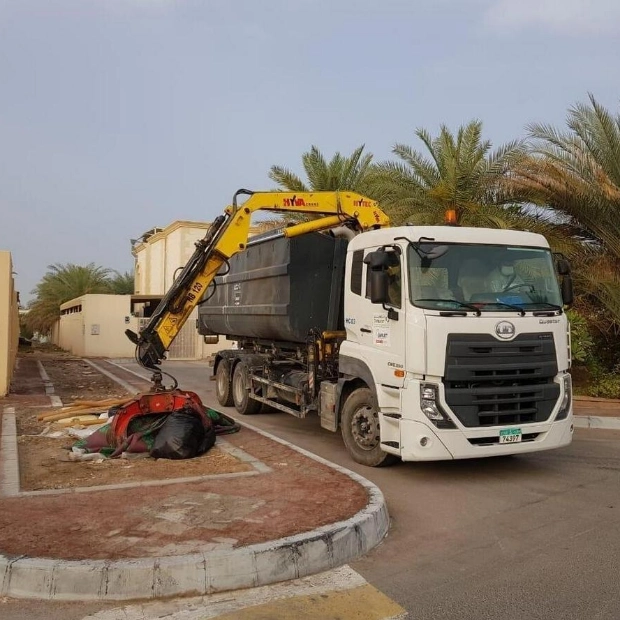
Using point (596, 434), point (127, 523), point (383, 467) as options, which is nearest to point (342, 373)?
point (383, 467)

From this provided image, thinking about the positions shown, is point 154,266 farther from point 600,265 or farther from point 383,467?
point 383,467

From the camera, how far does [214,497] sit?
5.79 meters

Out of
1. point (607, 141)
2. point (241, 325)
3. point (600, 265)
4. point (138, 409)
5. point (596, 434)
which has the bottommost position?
point (596, 434)

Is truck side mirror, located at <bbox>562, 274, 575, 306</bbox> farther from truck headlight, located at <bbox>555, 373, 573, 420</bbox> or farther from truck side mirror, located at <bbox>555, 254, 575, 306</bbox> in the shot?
truck headlight, located at <bbox>555, 373, 573, 420</bbox>

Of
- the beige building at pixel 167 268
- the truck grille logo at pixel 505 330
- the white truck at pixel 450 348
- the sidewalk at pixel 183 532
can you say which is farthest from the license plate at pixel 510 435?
the beige building at pixel 167 268

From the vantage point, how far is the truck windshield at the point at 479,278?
6.75 meters

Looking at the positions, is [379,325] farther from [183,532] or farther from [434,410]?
[183,532]

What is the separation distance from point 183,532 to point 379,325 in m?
3.37

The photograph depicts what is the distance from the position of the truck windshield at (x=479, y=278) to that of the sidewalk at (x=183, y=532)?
215 cm

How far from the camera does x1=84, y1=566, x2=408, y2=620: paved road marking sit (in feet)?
12.5

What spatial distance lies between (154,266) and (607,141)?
120ft

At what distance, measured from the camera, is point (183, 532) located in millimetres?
4789

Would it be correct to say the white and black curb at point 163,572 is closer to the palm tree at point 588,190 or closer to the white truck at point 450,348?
the white truck at point 450,348

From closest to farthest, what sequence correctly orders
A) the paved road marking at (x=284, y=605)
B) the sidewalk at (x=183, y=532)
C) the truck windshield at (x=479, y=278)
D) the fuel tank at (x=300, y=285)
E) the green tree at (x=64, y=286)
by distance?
the paved road marking at (x=284, y=605) → the sidewalk at (x=183, y=532) → the truck windshield at (x=479, y=278) → the fuel tank at (x=300, y=285) → the green tree at (x=64, y=286)
